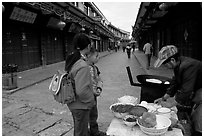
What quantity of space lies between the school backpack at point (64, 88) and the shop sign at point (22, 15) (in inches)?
325

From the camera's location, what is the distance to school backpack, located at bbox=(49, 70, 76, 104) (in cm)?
247

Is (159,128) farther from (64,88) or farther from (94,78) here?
(94,78)

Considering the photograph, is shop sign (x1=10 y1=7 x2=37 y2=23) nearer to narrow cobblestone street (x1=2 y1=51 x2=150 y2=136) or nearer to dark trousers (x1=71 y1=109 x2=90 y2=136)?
narrow cobblestone street (x1=2 y1=51 x2=150 y2=136)

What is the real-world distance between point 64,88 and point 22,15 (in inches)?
360

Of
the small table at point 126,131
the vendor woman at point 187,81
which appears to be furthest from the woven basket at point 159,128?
the vendor woman at point 187,81

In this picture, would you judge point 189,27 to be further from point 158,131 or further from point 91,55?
point 158,131

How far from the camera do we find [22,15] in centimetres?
1023

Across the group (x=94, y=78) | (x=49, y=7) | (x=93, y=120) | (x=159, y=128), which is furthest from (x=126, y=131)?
(x=49, y=7)

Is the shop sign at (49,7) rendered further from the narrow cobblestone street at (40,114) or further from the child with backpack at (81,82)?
the child with backpack at (81,82)

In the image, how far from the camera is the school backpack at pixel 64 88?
2.47 metres

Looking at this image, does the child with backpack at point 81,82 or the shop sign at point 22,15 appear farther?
the shop sign at point 22,15

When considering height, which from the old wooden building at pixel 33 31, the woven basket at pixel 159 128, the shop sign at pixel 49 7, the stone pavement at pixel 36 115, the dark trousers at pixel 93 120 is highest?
the shop sign at pixel 49 7

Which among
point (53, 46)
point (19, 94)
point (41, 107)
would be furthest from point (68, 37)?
point (41, 107)

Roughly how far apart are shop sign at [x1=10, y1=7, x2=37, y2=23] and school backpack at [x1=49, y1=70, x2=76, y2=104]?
8.27 metres
